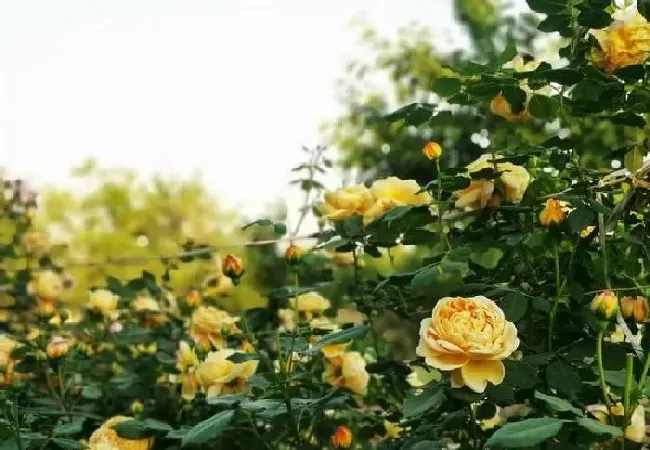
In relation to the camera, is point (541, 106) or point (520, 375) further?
point (541, 106)

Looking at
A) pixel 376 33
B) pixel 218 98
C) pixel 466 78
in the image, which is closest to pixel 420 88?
pixel 376 33

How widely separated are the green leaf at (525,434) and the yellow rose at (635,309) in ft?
0.88

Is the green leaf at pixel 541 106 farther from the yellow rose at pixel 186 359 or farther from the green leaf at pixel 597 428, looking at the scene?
the yellow rose at pixel 186 359

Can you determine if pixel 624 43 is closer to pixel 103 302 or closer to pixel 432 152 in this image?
pixel 432 152

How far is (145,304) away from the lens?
1.89 m

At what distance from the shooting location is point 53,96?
7.39 metres

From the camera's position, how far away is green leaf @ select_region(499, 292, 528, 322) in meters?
0.94

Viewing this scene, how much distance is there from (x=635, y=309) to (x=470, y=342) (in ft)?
0.69

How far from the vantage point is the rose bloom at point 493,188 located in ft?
3.57

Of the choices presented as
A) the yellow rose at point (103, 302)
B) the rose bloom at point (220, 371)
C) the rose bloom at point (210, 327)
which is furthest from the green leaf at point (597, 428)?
the yellow rose at point (103, 302)

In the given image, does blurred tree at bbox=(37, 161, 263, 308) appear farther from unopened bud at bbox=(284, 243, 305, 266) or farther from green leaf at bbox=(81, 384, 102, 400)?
unopened bud at bbox=(284, 243, 305, 266)

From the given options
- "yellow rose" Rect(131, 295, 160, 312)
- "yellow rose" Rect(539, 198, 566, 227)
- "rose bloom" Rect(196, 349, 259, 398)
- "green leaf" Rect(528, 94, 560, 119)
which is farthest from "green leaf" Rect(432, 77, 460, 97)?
"yellow rose" Rect(131, 295, 160, 312)

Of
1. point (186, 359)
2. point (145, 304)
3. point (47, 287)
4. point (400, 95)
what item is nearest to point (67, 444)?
point (186, 359)

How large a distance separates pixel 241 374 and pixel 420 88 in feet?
14.5
